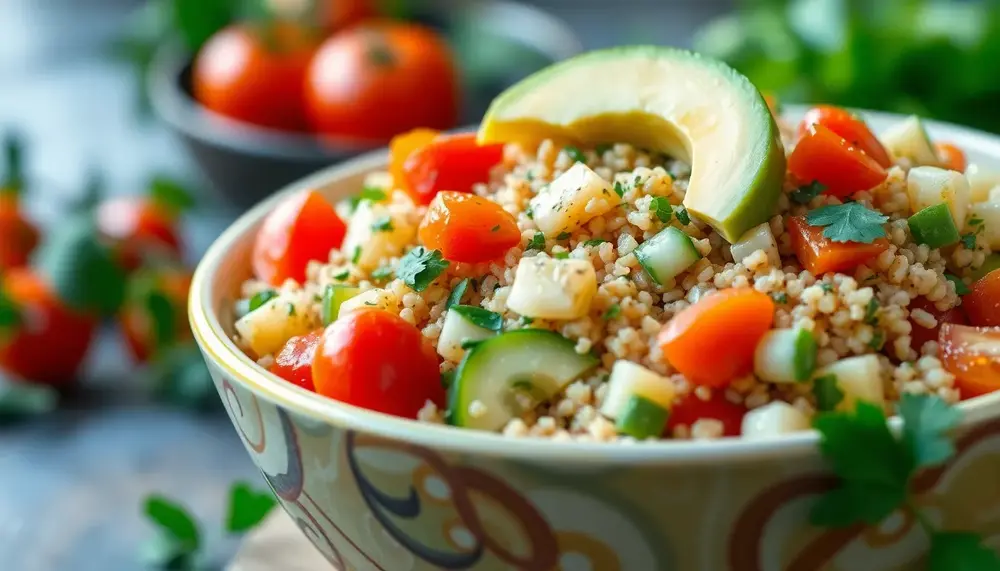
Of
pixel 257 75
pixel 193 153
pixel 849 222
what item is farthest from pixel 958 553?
pixel 257 75

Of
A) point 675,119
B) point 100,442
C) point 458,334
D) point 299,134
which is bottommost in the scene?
point 100,442

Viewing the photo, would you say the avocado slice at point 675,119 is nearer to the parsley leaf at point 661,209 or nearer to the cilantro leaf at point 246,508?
the parsley leaf at point 661,209

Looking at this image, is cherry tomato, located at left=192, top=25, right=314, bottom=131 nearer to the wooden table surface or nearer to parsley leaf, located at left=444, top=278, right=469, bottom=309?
the wooden table surface

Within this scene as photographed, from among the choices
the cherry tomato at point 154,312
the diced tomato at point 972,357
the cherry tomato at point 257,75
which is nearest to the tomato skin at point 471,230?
the diced tomato at point 972,357

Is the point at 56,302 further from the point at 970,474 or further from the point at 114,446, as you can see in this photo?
the point at 970,474

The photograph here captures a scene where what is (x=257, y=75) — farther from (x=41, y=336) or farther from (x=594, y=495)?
(x=594, y=495)

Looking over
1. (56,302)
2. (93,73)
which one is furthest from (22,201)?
(93,73)
